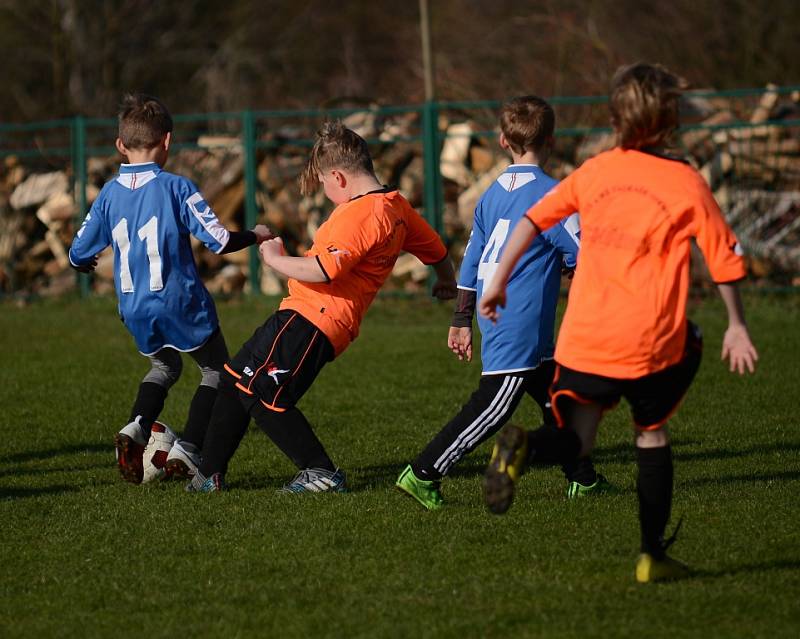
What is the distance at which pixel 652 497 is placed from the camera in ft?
13.8

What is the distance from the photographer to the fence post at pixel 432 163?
13.4 meters

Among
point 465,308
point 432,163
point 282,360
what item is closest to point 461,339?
point 465,308

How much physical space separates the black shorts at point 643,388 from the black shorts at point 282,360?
1525mm

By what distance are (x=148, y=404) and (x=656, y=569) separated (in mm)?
2716

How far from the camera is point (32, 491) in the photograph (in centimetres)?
598

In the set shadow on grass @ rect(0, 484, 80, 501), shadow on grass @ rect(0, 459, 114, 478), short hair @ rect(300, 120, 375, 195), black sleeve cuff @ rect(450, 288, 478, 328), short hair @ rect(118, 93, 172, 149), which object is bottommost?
shadow on grass @ rect(0, 459, 114, 478)

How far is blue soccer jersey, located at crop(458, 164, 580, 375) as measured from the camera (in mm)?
5246

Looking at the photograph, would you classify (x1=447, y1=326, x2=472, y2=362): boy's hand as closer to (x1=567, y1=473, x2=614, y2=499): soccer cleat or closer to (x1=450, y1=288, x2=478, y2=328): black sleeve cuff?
(x1=450, y1=288, x2=478, y2=328): black sleeve cuff

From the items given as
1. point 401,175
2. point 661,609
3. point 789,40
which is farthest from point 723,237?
point 789,40

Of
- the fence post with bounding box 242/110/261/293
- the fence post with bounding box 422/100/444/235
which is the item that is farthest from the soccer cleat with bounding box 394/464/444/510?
the fence post with bounding box 242/110/261/293

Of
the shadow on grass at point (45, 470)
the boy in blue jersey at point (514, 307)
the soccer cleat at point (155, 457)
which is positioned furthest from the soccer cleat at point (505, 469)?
the shadow on grass at point (45, 470)

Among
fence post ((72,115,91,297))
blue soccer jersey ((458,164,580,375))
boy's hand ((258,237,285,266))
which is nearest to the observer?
boy's hand ((258,237,285,266))

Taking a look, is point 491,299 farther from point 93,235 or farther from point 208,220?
point 93,235

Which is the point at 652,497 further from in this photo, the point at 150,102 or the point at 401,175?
the point at 401,175
